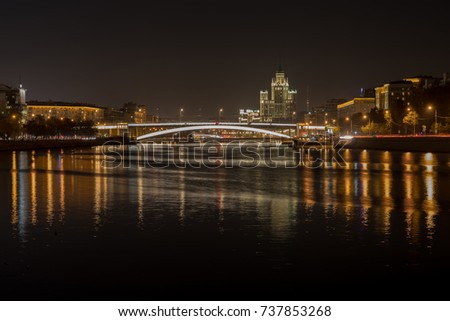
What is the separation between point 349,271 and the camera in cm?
895

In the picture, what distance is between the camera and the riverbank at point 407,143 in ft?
183

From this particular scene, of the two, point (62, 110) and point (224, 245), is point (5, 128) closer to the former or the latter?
point (224, 245)

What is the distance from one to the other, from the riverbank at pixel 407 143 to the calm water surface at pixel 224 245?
37716 millimetres

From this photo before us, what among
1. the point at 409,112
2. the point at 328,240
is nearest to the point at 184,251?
the point at 328,240

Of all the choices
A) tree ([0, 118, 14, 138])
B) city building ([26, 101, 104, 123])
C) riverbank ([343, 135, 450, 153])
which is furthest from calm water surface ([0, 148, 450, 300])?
city building ([26, 101, 104, 123])

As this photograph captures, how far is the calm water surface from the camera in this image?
8172 mm

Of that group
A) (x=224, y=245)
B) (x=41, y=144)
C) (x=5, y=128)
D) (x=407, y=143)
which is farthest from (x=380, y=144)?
(x=224, y=245)

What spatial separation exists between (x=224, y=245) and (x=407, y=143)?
54811 mm

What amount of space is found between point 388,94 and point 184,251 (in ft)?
420

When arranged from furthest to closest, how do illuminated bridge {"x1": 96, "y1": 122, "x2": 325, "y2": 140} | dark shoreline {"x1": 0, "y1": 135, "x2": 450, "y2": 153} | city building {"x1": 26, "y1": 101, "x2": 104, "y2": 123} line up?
1. city building {"x1": 26, "y1": 101, "x2": 104, "y2": 123}
2. illuminated bridge {"x1": 96, "y1": 122, "x2": 325, "y2": 140}
3. dark shoreline {"x1": 0, "y1": 135, "x2": 450, "y2": 153}

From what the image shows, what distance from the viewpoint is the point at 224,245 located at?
1081 centimetres

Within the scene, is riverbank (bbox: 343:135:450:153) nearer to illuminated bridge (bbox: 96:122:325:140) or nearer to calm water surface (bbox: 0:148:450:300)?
illuminated bridge (bbox: 96:122:325:140)

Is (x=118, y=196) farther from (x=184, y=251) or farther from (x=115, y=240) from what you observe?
(x=184, y=251)

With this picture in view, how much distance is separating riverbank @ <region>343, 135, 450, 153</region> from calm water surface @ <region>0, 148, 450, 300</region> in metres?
37.7
